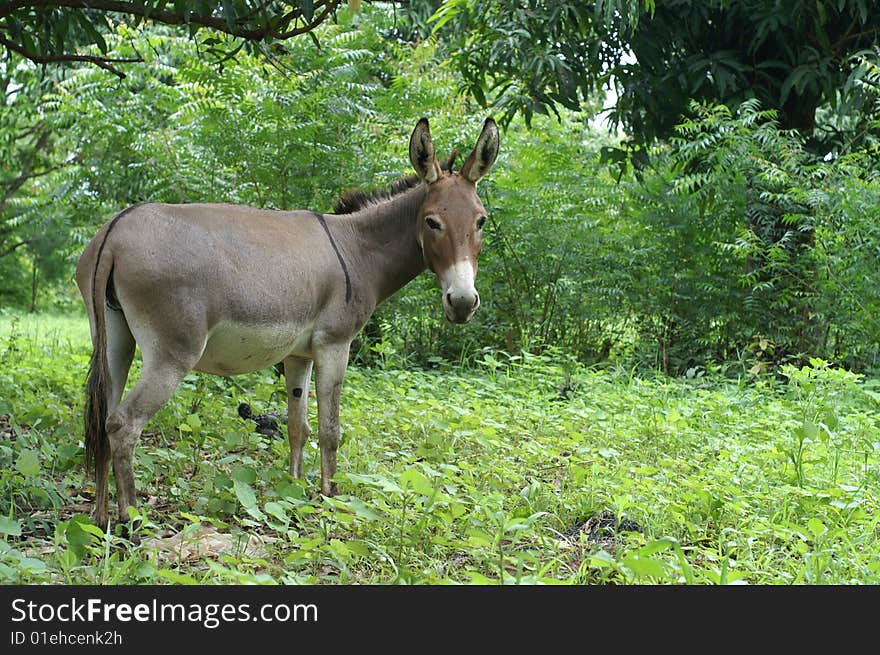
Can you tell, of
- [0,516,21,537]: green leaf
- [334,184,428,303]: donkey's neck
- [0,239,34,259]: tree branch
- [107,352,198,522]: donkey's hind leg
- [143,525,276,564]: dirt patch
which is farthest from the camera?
[0,239,34,259]: tree branch

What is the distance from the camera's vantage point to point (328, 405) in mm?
4926

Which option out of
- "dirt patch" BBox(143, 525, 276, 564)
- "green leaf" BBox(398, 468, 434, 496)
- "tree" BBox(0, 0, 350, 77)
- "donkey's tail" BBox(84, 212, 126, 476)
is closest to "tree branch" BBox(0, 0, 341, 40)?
"tree" BBox(0, 0, 350, 77)

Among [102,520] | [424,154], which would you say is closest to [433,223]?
[424,154]

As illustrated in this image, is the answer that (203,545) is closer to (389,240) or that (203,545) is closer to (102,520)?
(102,520)

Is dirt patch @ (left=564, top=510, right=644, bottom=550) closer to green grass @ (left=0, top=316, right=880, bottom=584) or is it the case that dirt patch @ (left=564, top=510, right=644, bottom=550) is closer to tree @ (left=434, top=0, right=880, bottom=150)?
green grass @ (left=0, top=316, right=880, bottom=584)

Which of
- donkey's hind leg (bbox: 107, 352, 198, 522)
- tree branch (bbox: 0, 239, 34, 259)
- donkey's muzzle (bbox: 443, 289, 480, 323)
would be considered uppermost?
tree branch (bbox: 0, 239, 34, 259)

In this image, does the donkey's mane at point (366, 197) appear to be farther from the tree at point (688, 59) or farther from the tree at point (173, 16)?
the tree at point (688, 59)

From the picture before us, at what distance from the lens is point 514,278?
10.4 metres

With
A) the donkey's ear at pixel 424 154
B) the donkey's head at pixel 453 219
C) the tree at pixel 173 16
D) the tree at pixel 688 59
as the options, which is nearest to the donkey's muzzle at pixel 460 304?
the donkey's head at pixel 453 219

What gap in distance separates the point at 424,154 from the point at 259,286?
127 centimetres

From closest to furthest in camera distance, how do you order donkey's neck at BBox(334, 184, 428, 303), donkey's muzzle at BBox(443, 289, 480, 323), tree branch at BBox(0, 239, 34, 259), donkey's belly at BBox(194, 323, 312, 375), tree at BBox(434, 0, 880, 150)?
donkey's belly at BBox(194, 323, 312, 375) < donkey's muzzle at BBox(443, 289, 480, 323) < donkey's neck at BBox(334, 184, 428, 303) < tree at BBox(434, 0, 880, 150) < tree branch at BBox(0, 239, 34, 259)

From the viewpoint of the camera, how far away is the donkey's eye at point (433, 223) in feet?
16.2

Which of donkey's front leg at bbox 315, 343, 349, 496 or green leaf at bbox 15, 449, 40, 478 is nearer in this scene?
green leaf at bbox 15, 449, 40, 478

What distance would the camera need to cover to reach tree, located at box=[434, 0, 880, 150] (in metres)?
8.12
